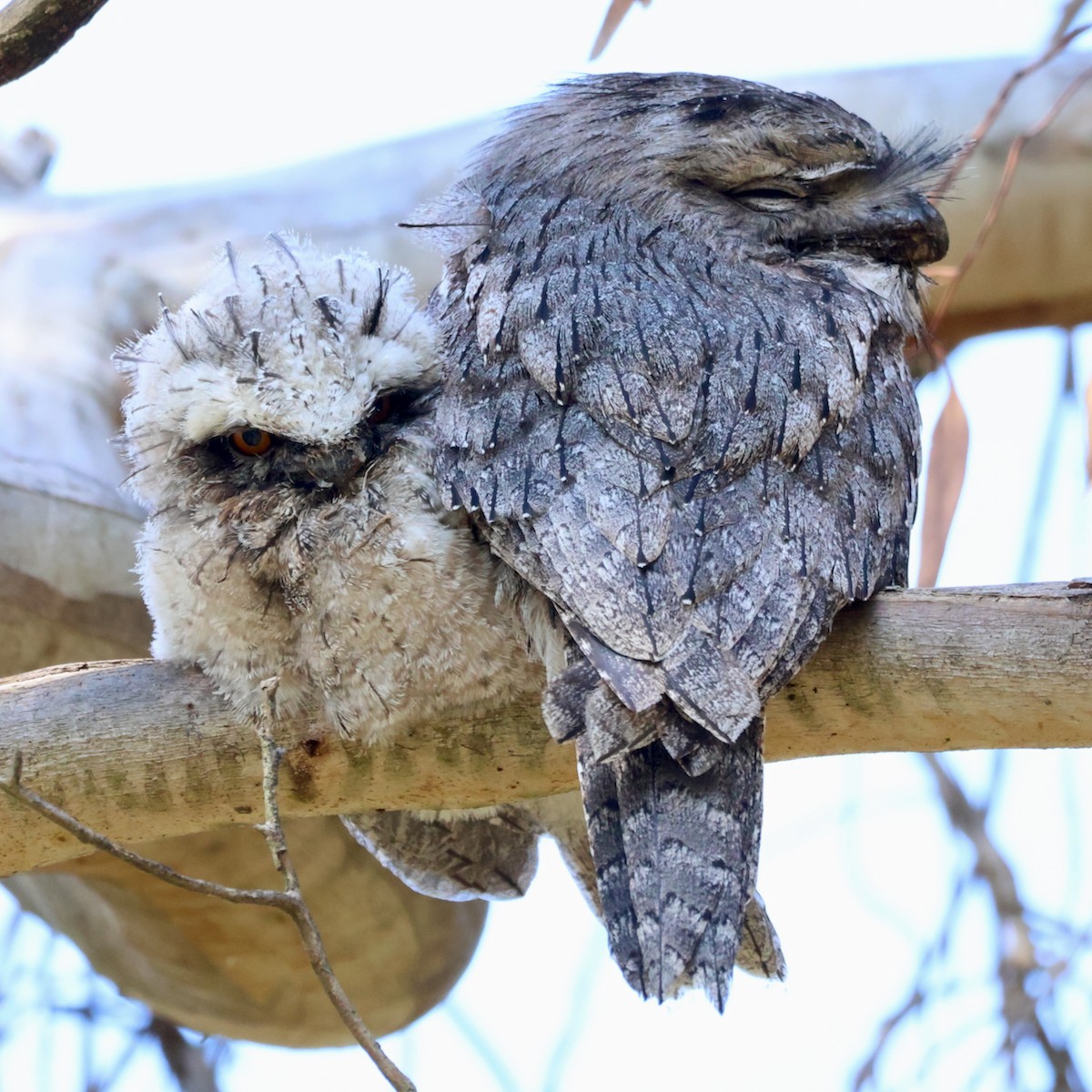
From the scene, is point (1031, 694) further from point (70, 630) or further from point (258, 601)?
point (70, 630)

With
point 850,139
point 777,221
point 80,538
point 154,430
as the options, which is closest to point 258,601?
point 154,430

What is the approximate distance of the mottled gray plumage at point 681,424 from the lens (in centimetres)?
138

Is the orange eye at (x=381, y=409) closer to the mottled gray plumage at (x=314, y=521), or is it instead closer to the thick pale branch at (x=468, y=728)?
the mottled gray plumage at (x=314, y=521)

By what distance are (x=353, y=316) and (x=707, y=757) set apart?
2.44ft

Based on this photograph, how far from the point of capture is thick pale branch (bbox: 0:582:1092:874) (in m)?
1.52

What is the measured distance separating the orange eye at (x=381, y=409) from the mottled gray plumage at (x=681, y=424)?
3.0 inches

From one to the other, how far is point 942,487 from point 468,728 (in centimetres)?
107

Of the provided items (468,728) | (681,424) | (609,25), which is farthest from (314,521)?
(609,25)

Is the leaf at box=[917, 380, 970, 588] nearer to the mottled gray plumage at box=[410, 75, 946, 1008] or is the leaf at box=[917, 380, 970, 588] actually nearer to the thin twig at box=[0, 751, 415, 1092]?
the mottled gray plumage at box=[410, 75, 946, 1008]

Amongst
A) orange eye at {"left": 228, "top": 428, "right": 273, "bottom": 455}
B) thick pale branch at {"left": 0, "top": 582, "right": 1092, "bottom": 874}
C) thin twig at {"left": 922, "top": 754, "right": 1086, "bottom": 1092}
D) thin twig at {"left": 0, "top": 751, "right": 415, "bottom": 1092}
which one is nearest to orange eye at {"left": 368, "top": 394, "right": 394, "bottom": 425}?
orange eye at {"left": 228, "top": 428, "right": 273, "bottom": 455}

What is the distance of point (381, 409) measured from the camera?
1685mm

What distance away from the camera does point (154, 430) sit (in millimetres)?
1706

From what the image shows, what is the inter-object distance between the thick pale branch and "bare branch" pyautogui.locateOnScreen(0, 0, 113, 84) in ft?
2.62

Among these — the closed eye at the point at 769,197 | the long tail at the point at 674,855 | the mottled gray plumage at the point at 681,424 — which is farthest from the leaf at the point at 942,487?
the long tail at the point at 674,855
